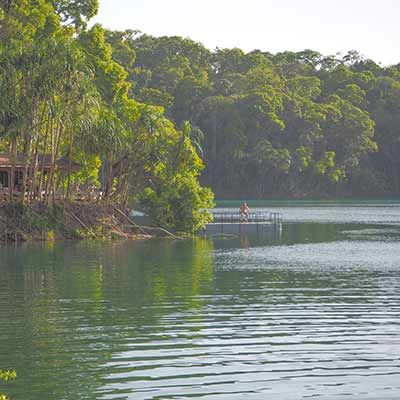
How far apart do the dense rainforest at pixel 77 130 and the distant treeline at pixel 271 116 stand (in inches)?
2218

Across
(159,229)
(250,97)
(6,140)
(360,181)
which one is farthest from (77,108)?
(360,181)

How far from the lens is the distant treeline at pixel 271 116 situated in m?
129

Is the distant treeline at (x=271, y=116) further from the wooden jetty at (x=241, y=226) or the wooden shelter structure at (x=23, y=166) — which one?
the wooden shelter structure at (x=23, y=166)

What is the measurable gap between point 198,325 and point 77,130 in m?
33.1

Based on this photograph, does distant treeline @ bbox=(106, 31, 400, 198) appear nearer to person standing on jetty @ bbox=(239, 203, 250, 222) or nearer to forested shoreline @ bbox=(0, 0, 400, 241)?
forested shoreline @ bbox=(0, 0, 400, 241)

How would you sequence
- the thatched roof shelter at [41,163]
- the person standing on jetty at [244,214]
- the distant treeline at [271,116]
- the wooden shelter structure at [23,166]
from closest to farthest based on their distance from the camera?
the wooden shelter structure at [23,166] < the thatched roof shelter at [41,163] < the person standing on jetty at [244,214] < the distant treeline at [271,116]

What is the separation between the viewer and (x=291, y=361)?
734 inches

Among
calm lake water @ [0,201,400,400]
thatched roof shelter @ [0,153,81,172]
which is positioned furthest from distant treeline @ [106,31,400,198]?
calm lake water @ [0,201,400,400]

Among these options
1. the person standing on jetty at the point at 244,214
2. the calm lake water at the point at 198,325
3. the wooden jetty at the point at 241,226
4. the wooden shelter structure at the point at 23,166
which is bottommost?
the calm lake water at the point at 198,325

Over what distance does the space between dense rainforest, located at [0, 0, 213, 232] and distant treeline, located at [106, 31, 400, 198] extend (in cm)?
5634

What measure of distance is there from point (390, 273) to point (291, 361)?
62.4ft

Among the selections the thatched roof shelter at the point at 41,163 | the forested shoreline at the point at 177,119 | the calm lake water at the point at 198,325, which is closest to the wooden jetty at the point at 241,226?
the forested shoreline at the point at 177,119

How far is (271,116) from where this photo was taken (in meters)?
128

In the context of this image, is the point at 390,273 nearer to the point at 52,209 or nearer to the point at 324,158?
the point at 52,209
